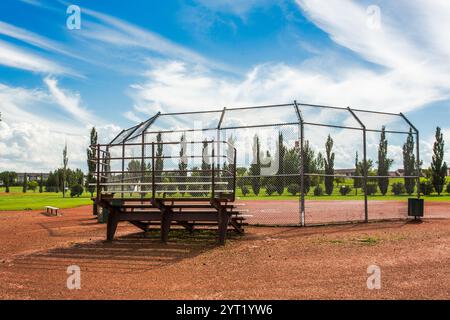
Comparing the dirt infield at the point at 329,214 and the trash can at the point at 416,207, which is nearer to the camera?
the trash can at the point at 416,207

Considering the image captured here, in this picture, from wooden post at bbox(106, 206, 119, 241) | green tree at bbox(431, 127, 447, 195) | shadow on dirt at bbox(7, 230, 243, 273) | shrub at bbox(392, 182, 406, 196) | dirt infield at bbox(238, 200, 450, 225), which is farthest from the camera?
green tree at bbox(431, 127, 447, 195)

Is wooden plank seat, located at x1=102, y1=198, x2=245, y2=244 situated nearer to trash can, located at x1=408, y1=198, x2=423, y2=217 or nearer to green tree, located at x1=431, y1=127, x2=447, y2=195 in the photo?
trash can, located at x1=408, y1=198, x2=423, y2=217

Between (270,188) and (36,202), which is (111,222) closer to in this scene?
(270,188)

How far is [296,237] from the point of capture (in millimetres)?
10203

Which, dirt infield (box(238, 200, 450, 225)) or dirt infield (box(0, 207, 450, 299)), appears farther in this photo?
dirt infield (box(238, 200, 450, 225))

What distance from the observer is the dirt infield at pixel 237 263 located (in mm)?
5406

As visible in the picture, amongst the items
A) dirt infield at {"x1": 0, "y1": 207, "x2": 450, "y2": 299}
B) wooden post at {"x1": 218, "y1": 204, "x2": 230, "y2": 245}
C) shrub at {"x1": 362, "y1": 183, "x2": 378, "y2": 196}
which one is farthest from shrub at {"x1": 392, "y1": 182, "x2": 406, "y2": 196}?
wooden post at {"x1": 218, "y1": 204, "x2": 230, "y2": 245}

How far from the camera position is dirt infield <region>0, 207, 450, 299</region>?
213 inches

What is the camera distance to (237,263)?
289 inches

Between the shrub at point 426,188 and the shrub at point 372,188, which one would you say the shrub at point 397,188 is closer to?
the shrub at point 372,188

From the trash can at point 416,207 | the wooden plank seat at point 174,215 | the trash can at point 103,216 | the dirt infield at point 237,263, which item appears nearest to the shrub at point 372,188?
the trash can at point 416,207
